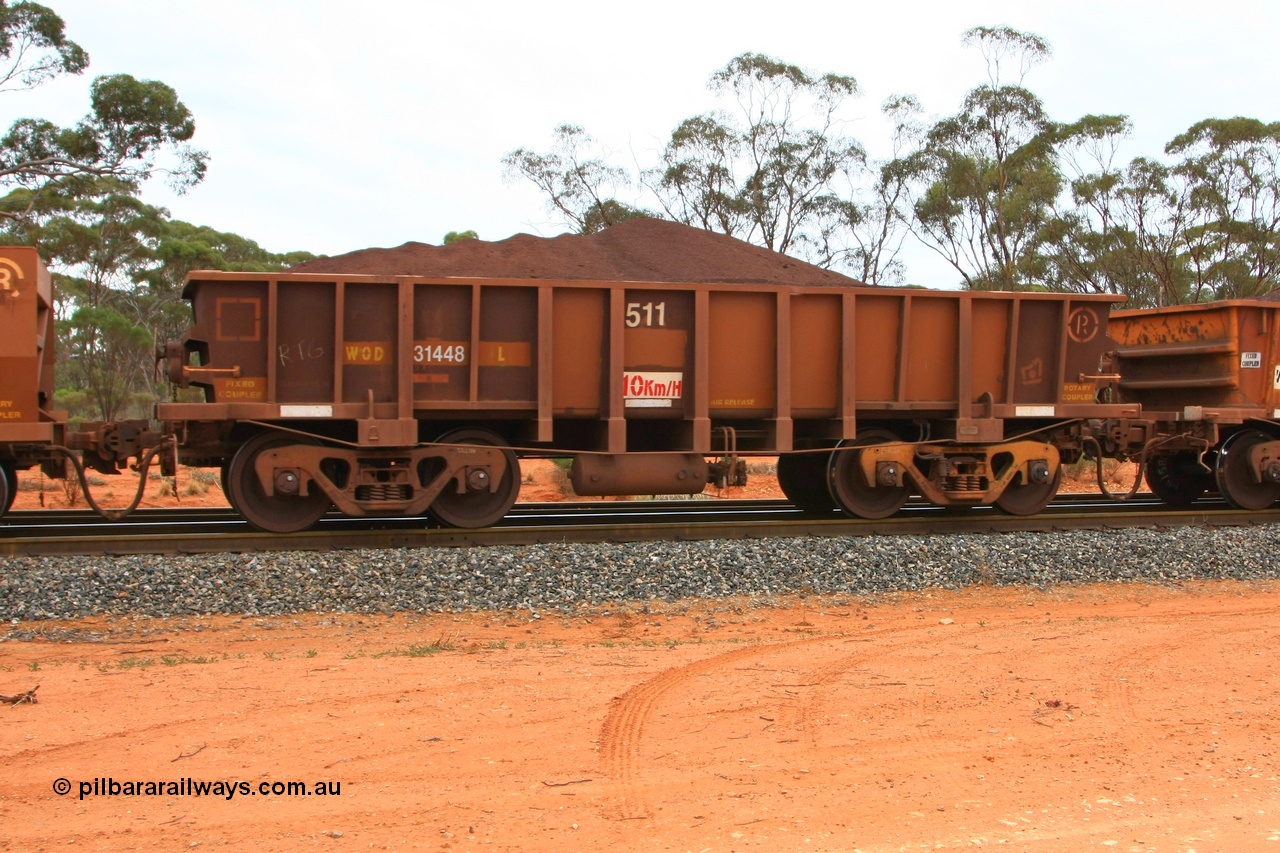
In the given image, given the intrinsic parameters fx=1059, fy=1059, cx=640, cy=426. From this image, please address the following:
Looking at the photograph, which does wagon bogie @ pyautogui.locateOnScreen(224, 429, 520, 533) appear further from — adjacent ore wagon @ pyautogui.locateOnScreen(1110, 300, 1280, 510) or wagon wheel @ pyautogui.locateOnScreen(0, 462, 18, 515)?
adjacent ore wagon @ pyautogui.locateOnScreen(1110, 300, 1280, 510)

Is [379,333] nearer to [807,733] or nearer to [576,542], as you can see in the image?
[576,542]

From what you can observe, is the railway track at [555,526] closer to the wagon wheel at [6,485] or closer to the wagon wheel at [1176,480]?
the wagon wheel at [6,485]

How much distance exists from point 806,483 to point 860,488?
3.84ft

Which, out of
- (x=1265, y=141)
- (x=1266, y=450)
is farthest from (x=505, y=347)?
(x=1265, y=141)

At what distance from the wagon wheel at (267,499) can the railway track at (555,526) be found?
9.0 inches

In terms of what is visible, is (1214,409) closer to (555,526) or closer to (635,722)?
(555,526)

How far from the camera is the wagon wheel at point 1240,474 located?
12438 mm

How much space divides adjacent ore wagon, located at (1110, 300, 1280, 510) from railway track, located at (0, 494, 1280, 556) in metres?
0.58

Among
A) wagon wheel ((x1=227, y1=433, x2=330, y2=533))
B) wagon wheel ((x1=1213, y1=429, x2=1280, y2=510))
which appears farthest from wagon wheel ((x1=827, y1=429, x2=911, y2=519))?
wagon wheel ((x1=227, y1=433, x2=330, y2=533))

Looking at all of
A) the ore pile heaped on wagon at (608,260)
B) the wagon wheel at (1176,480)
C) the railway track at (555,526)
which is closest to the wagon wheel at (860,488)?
the railway track at (555,526)

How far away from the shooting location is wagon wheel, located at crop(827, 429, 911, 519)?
10992 mm
